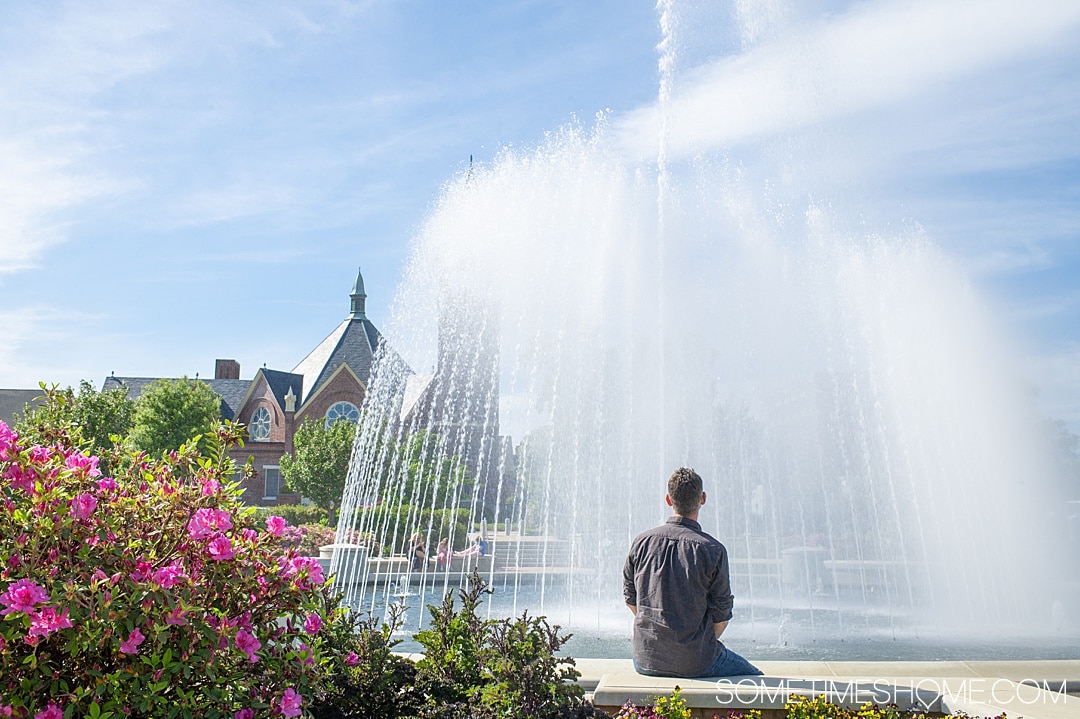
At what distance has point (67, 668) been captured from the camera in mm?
3717

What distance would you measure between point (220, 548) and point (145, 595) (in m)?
0.36

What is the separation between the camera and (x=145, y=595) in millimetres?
3529

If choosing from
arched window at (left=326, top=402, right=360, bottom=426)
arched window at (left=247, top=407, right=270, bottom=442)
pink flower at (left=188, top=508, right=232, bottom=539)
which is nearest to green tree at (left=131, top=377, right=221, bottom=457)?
arched window at (left=326, top=402, right=360, bottom=426)

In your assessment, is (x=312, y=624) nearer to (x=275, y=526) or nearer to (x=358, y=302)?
(x=275, y=526)

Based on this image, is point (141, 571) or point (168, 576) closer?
point (168, 576)

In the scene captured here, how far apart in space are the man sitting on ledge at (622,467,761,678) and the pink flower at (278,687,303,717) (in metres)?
2.04

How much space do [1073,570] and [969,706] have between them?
14301 millimetres

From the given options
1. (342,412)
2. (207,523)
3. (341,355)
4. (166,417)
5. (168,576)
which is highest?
(341,355)

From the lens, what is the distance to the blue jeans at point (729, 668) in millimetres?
4938

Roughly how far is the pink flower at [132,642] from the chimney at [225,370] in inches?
2826

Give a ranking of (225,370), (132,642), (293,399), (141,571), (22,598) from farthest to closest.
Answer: (225,370)
(293,399)
(141,571)
(132,642)
(22,598)

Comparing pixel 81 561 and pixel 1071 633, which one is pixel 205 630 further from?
pixel 1071 633

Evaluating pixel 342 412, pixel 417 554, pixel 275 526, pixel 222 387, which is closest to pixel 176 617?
pixel 275 526

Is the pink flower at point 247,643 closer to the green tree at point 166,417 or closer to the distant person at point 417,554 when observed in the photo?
the distant person at point 417,554
